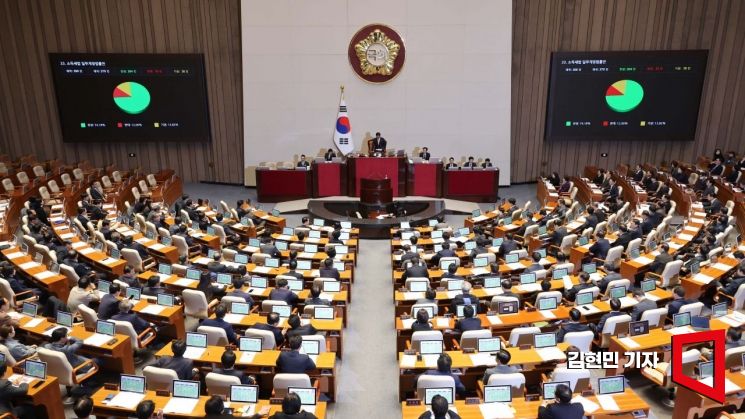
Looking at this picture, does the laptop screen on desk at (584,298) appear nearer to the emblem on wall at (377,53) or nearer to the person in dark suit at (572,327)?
the person in dark suit at (572,327)

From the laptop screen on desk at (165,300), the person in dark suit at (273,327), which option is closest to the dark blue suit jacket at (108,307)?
the laptop screen on desk at (165,300)

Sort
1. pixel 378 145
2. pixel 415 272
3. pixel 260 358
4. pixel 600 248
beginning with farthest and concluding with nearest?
pixel 378 145
pixel 600 248
pixel 415 272
pixel 260 358

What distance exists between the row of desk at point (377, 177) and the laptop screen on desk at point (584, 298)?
1050 centimetres

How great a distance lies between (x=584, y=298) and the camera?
8.98m

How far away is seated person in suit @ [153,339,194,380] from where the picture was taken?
6781mm

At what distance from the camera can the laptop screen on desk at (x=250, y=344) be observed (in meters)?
7.45

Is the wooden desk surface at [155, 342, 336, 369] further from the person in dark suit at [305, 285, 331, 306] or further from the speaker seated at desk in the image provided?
the speaker seated at desk

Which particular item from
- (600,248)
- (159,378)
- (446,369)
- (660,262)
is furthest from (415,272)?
(159,378)

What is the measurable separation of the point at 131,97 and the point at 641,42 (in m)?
19.2

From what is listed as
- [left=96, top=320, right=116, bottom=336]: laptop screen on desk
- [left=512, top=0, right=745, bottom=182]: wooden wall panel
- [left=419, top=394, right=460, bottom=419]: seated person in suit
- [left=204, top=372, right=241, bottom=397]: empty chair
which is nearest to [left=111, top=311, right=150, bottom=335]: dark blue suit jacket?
[left=96, top=320, right=116, bottom=336]: laptop screen on desk

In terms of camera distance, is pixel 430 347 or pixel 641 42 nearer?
pixel 430 347

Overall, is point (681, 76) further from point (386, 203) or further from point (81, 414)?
point (81, 414)

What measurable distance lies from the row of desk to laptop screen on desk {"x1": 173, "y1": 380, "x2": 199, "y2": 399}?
13.2 meters

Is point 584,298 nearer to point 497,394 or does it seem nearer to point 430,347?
point 430,347
